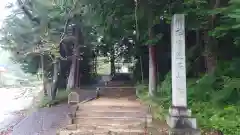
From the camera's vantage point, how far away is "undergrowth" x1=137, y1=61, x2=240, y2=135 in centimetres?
723

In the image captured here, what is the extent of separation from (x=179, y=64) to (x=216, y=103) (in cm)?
179

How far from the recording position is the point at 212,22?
9273mm

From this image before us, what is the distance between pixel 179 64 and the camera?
770cm

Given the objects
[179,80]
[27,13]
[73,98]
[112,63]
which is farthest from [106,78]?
[179,80]

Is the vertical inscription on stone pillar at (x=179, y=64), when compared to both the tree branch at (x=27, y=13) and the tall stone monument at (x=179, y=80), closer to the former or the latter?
the tall stone monument at (x=179, y=80)

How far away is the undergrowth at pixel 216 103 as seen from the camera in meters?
7.23

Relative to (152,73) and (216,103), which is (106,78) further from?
(216,103)

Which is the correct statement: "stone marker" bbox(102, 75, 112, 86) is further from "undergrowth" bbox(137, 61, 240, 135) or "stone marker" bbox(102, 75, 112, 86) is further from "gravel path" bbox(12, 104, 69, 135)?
"undergrowth" bbox(137, 61, 240, 135)

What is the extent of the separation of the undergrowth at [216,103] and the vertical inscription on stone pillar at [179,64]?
3.15 feet

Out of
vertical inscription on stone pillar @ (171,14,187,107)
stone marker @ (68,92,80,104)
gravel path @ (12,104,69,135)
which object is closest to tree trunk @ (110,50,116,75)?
stone marker @ (68,92,80,104)

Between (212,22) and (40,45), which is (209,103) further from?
(40,45)

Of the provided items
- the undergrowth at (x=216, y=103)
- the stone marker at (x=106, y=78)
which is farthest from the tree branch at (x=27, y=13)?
the stone marker at (x=106, y=78)

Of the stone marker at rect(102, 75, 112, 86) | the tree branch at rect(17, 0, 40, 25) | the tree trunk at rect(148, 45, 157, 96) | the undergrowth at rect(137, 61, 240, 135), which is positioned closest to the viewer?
the undergrowth at rect(137, 61, 240, 135)

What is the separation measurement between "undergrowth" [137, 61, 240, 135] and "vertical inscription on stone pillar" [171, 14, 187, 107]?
961mm
